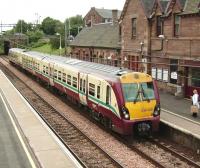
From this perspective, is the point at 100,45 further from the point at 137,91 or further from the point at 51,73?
the point at 137,91

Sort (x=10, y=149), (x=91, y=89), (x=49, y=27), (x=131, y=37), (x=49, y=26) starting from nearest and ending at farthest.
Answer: (x=10, y=149) → (x=91, y=89) → (x=131, y=37) → (x=49, y=26) → (x=49, y=27)

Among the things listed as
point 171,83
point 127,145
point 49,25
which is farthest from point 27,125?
point 49,25

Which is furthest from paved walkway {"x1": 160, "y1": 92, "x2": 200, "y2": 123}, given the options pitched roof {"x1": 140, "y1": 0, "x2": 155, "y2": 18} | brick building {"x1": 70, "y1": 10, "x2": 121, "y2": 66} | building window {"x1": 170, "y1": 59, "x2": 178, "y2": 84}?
brick building {"x1": 70, "y1": 10, "x2": 121, "y2": 66}

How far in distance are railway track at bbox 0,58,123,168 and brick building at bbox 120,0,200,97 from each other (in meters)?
5.94

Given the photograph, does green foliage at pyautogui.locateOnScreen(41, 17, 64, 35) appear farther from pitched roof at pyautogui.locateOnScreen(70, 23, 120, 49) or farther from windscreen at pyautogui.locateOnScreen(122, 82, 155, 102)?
windscreen at pyautogui.locateOnScreen(122, 82, 155, 102)

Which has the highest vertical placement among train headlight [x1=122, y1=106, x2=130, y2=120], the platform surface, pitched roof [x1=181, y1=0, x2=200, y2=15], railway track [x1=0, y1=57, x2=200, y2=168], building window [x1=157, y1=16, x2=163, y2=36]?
pitched roof [x1=181, y1=0, x2=200, y2=15]

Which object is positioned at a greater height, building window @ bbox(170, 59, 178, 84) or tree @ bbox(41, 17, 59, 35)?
tree @ bbox(41, 17, 59, 35)

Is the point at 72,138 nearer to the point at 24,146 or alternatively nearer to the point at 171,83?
the point at 24,146

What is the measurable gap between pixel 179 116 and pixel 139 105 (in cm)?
460

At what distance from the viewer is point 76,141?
17906mm

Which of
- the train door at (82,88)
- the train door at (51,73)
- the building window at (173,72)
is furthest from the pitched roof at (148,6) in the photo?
the train door at (82,88)

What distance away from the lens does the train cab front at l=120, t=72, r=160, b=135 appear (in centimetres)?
1689

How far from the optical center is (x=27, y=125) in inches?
780

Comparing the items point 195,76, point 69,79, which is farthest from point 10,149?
point 195,76
